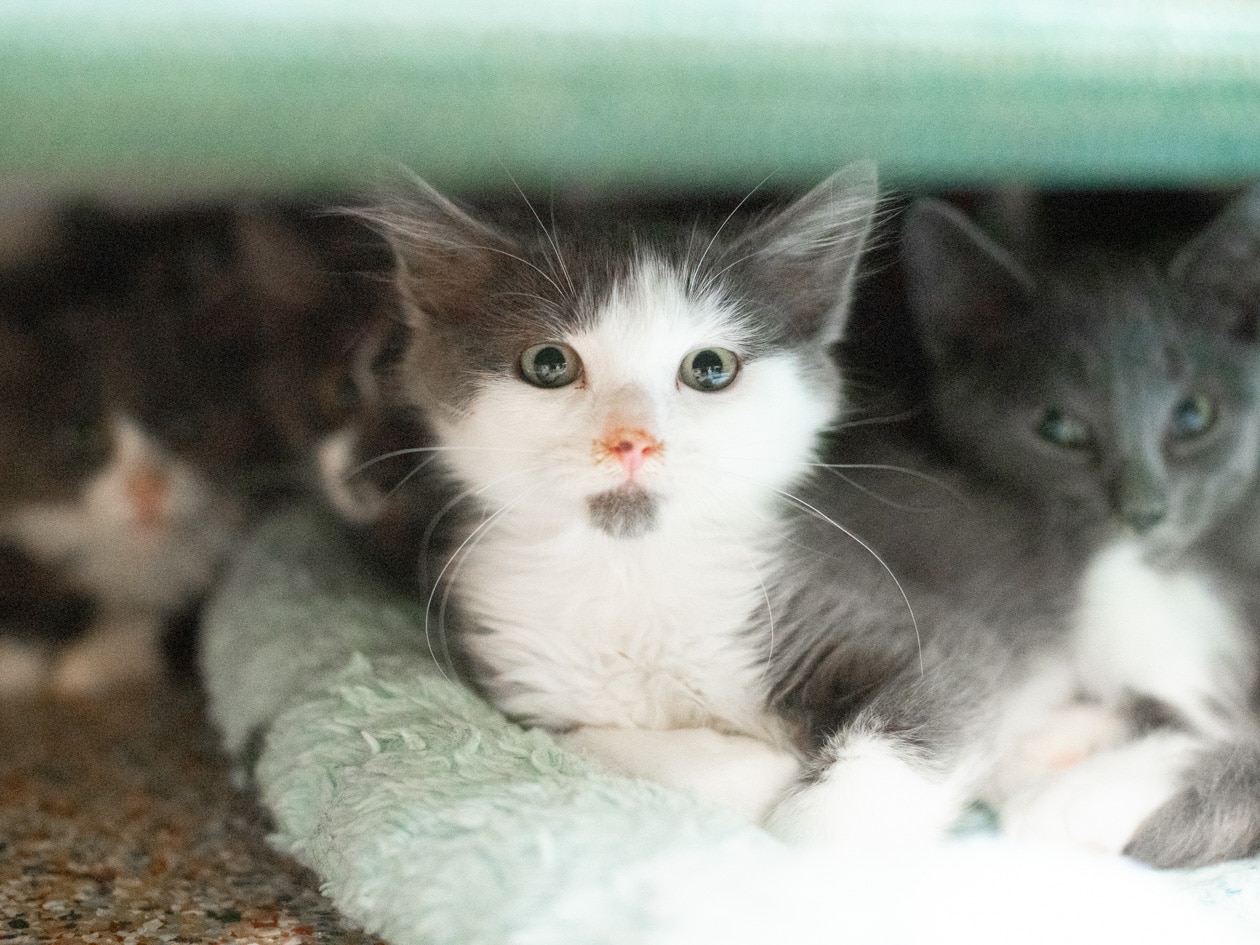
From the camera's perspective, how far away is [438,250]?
126cm

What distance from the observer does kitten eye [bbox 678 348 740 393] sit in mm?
1171

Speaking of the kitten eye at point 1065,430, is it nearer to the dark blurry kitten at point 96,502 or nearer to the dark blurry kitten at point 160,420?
the dark blurry kitten at point 160,420

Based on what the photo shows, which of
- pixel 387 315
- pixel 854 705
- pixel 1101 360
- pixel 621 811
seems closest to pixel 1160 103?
pixel 1101 360

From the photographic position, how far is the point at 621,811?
96 centimetres

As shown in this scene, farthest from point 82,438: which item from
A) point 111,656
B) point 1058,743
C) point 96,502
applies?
point 1058,743

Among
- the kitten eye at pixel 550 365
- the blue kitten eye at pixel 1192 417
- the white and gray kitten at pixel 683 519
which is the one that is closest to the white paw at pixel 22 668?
the white and gray kitten at pixel 683 519

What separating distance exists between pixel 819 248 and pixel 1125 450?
1.47 feet

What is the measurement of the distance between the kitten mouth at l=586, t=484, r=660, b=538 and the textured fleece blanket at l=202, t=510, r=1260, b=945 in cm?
21

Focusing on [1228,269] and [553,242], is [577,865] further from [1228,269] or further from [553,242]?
[1228,269]

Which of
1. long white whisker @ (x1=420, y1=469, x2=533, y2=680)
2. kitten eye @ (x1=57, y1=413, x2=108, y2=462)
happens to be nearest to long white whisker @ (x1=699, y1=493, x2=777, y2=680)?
long white whisker @ (x1=420, y1=469, x2=533, y2=680)

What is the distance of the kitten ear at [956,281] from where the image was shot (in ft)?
4.87

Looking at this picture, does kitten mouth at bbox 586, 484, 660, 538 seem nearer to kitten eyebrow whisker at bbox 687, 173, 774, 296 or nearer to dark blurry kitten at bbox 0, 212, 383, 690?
kitten eyebrow whisker at bbox 687, 173, 774, 296

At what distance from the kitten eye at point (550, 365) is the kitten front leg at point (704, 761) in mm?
360

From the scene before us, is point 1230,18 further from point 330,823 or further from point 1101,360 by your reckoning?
point 330,823
